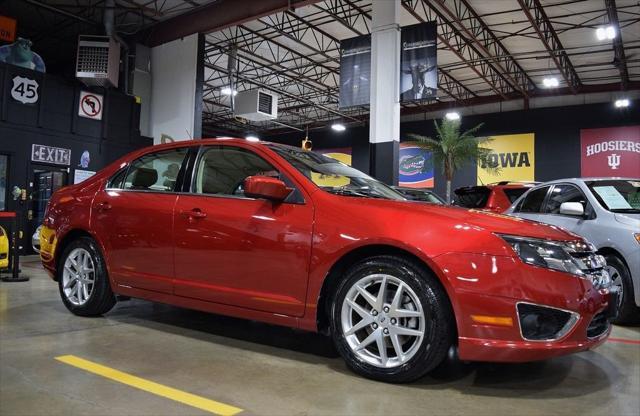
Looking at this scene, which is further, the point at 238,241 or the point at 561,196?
the point at 561,196

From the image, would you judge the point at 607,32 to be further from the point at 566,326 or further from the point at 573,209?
the point at 566,326

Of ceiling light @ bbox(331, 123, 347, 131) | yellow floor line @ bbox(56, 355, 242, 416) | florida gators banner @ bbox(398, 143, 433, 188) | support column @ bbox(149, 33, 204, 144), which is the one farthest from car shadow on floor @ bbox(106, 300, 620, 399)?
ceiling light @ bbox(331, 123, 347, 131)

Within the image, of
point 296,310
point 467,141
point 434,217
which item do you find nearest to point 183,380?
point 296,310

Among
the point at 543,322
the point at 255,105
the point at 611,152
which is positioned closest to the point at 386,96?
the point at 255,105

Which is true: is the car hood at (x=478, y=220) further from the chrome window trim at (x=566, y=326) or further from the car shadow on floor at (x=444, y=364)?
the car shadow on floor at (x=444, y=364)

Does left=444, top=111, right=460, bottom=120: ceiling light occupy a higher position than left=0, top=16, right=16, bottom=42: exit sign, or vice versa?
left=444, top=111, right=460, bottom=120: ceiling light

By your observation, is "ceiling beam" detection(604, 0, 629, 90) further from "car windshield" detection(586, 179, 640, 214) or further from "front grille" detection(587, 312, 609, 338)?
"front grille" detection(587, 312, 609, 338)

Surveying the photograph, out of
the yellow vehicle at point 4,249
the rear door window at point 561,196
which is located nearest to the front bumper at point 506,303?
the rear door window at point 561,196

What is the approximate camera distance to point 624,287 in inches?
167

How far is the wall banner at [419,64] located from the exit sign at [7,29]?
30.1ft

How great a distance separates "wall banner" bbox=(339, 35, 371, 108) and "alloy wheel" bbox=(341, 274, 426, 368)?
7867mm

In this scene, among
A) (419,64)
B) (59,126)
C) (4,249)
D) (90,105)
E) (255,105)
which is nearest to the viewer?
(4,249)

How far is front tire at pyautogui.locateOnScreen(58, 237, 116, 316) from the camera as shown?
384 centimetres

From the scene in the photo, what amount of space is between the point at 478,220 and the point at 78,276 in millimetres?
3177
